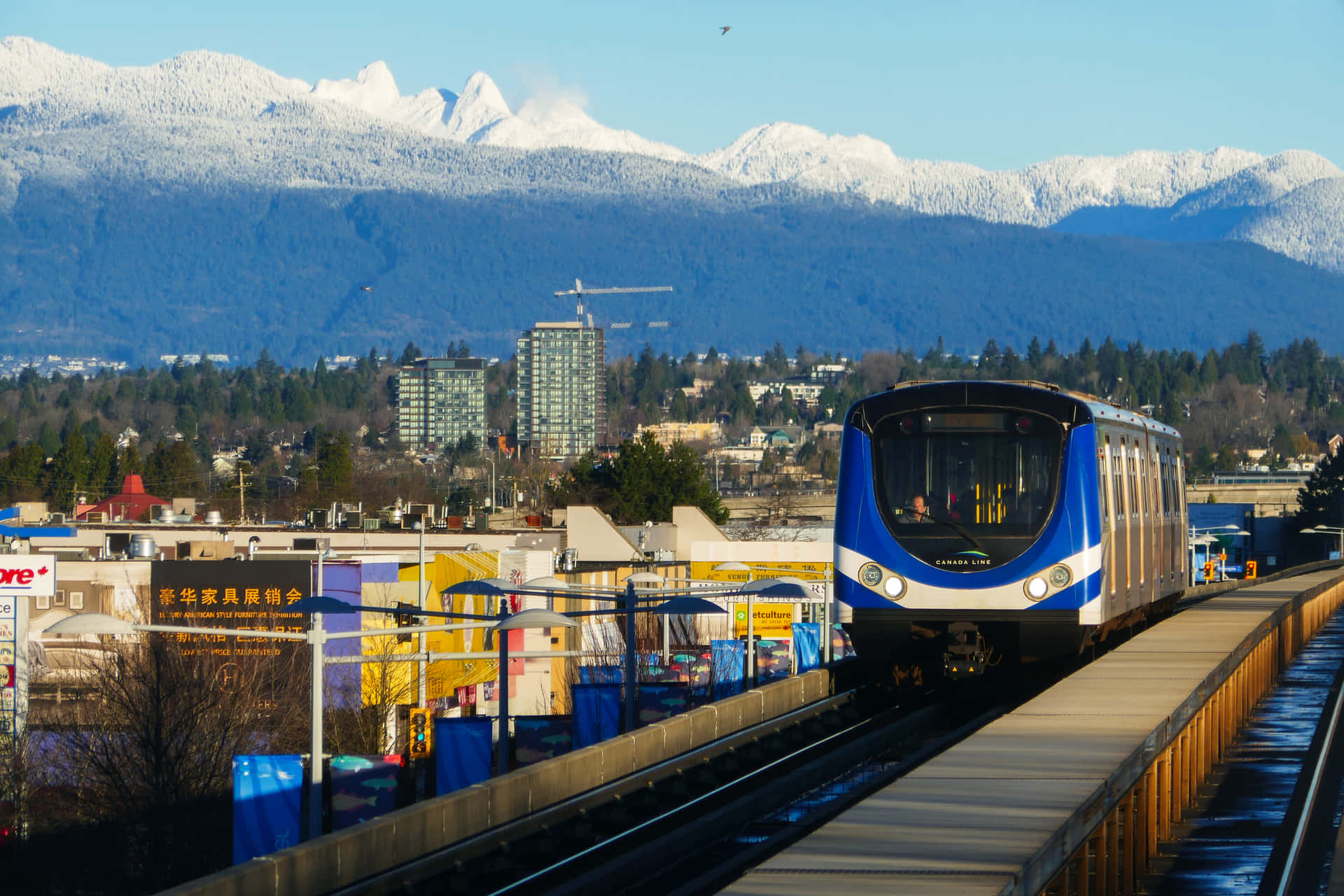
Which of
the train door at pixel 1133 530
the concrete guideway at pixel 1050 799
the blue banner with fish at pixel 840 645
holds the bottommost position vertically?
the blue banner with fish at pixel 840 645

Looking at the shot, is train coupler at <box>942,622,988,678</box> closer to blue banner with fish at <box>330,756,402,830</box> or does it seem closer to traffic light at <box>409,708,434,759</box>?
blue banner with fish at <box>330,756,402,830</box>

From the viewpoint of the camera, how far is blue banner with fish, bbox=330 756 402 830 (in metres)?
27.1

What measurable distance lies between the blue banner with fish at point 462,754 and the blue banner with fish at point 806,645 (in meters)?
15.9

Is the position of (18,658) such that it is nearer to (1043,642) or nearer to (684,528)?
(1043,642)

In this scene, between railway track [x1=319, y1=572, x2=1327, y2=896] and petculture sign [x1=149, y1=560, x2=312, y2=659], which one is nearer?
railway track [x1=319, y1=572, x2=1327, y2=896]

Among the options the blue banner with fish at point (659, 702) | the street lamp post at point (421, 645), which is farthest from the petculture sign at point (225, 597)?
the blue banner with fish at point (659, 702)

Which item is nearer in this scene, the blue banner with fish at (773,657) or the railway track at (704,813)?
the railway track at (704,813)

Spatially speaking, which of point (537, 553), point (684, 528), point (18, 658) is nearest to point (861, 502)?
point (18, 658)

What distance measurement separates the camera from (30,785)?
161 feet

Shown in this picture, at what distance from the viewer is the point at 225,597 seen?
59.7m

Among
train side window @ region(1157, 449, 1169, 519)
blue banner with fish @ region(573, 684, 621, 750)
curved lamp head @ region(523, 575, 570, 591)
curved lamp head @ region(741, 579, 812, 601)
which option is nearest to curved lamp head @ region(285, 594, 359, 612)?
blue banner with fish @ region(573, 684, 621, 750)

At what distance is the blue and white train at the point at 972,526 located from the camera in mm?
21469

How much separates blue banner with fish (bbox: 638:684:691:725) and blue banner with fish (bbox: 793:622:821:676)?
834 cm

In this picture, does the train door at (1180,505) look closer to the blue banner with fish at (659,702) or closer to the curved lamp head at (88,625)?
the blue banner with fish at (659,702)
